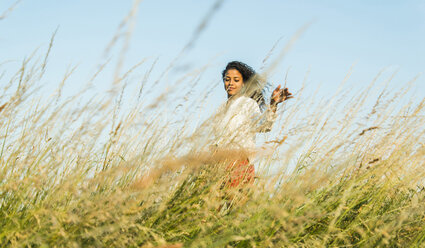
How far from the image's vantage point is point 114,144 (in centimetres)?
174

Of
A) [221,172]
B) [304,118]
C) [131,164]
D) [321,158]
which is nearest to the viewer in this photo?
[131,164]

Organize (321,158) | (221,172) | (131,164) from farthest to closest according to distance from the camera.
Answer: (321,158) < (221,172) < (131,164)

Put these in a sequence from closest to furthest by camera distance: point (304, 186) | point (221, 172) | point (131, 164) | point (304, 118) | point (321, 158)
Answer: point (131, 164), point (304, 186), point (221, 172), point (321, 158), point (304, 118)

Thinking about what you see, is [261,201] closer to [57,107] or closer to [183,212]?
[183,212]

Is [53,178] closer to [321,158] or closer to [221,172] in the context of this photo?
[221,172]

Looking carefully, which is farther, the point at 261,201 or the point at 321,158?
the point at 321,158

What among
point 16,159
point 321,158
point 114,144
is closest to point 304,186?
point 321,158

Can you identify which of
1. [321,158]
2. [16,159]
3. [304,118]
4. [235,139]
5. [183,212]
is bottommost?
[16,159]

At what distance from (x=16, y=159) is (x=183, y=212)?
790 mm

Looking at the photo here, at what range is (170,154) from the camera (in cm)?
160

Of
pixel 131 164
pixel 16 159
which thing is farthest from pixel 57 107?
pixel 131 164

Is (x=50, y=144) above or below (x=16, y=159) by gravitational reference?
above

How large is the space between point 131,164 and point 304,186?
2.52ft

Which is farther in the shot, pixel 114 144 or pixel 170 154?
pixel 114 144
